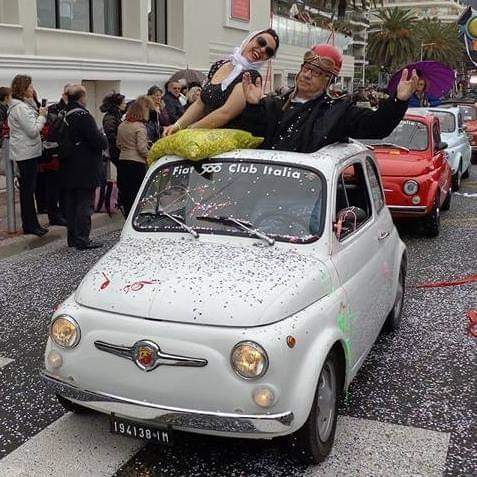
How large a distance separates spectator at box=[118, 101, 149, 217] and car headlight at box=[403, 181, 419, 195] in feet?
10.8

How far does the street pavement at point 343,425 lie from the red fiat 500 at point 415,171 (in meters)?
2.57

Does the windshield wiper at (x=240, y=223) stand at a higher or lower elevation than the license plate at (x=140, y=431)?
higher

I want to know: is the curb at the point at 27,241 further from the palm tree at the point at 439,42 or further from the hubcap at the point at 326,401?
the palm tree at the point at 439,42

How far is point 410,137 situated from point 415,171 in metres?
1.04

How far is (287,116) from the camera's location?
15.6ft

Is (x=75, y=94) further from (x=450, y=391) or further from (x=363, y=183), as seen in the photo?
(x=450, y=391)

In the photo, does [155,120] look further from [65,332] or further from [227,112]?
[65,332]

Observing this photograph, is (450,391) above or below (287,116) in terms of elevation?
below

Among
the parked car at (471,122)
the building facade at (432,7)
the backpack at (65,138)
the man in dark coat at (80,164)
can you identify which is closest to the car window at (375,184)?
the man in dark coat at (80,164)

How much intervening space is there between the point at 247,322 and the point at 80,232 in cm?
523

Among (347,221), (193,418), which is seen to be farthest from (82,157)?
(193,418)

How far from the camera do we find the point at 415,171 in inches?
340

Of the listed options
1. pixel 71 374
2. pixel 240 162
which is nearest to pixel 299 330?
pixel 71 374

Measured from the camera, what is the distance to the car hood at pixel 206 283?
322 cm
